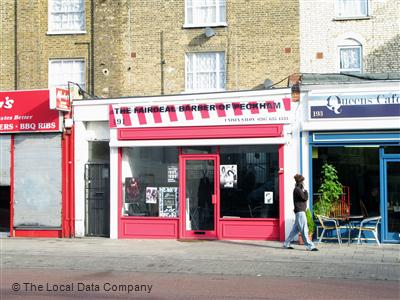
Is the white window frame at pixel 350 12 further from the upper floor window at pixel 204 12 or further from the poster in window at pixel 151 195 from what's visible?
the poster in window at pixel 151 195

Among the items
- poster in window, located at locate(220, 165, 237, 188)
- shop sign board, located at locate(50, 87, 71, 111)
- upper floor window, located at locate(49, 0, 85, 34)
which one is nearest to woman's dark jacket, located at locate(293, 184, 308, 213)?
poster in window, located at locate(220, 165, 237, 188)

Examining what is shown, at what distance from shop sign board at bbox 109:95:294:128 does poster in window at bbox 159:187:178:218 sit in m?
1.93

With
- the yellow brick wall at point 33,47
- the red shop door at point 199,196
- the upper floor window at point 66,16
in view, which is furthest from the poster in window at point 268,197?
the upper floor window at point 66,16

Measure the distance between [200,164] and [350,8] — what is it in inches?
299

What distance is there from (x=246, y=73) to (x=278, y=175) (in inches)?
185

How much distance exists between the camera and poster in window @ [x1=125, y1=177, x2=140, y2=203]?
17.6 meters

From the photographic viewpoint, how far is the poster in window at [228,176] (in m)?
16.6

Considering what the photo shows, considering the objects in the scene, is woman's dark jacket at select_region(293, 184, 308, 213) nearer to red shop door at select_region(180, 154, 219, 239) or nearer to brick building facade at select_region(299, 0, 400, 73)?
red shop door at select_region(180, 154, 219, 239)

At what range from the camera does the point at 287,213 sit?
16.0m

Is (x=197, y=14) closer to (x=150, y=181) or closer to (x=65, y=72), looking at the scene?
(x=65, y=72)

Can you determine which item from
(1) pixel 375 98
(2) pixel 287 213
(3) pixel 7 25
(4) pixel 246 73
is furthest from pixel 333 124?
(3) pixel 7 25

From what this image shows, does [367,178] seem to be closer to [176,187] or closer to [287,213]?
[287,213]

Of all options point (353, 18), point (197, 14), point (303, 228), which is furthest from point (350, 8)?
point (303, 228)

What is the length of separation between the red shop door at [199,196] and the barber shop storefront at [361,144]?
2.76 metres
